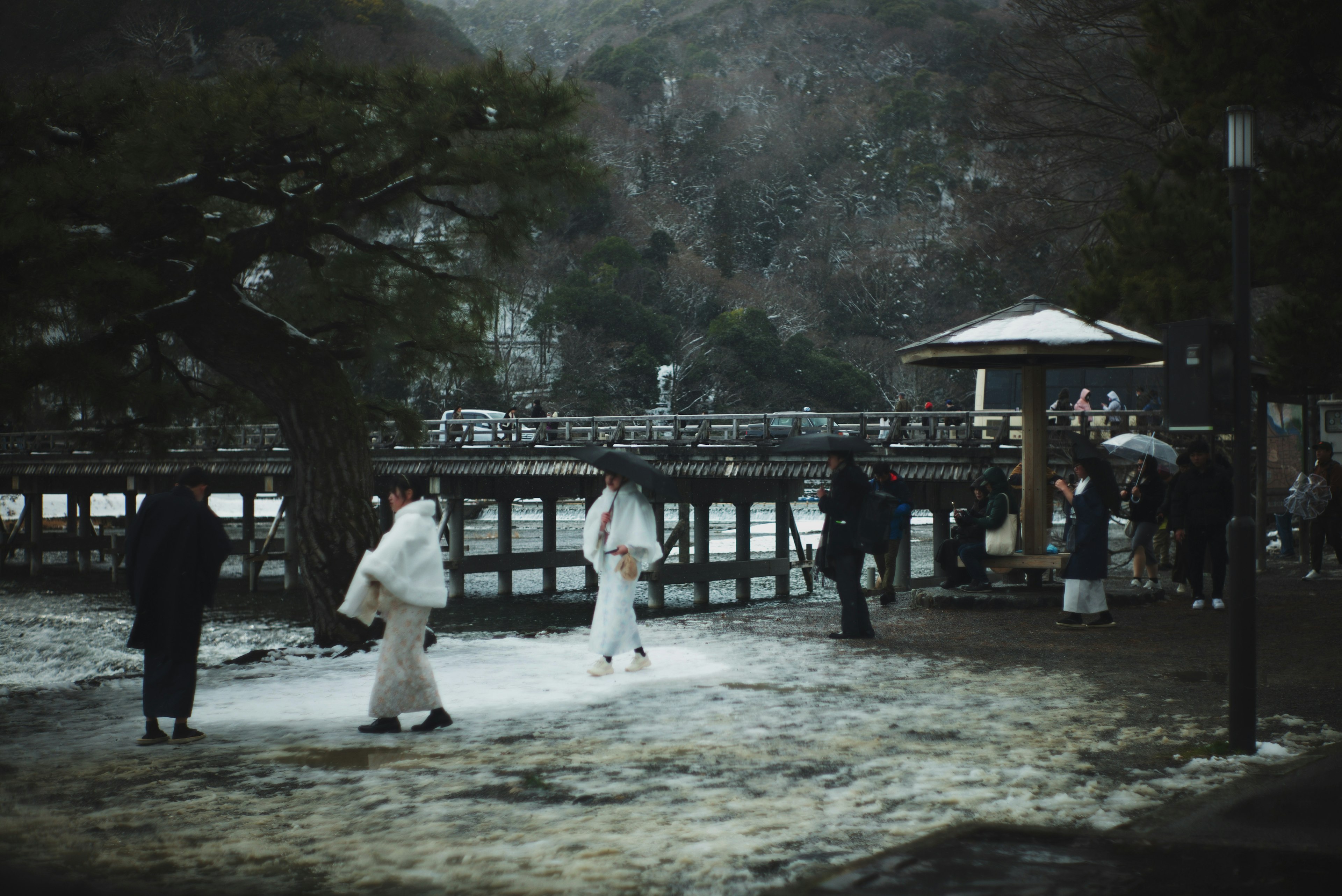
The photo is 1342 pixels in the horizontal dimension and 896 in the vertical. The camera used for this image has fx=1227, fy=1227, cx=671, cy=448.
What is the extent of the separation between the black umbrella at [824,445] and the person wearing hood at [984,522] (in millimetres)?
1757

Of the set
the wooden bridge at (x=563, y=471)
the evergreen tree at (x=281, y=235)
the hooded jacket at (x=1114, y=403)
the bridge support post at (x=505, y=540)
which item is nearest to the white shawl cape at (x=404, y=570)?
the evergreen tree at (x=281, y=235)

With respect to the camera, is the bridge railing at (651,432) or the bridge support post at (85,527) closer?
the bridge railing at (651,432)

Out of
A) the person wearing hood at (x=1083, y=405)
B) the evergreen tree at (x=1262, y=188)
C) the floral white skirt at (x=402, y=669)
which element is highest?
the evergreen tree at (x=1262, y=188)

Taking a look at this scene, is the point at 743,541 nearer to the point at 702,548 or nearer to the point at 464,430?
the point at 702,548

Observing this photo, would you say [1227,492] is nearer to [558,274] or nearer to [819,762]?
[819,762]

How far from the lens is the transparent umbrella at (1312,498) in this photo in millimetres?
13992

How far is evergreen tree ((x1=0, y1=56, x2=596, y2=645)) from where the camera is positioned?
964cm

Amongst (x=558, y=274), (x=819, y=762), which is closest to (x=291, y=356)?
(x=819, y=762)

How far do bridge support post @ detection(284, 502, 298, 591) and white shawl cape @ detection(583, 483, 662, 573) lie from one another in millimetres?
18413

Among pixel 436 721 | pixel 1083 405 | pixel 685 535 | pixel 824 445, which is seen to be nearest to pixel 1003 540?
pixel 824 445

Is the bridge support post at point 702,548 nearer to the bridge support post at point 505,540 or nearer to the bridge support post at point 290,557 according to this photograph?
the bridge support post at point 505,540

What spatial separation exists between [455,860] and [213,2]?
2340 inches

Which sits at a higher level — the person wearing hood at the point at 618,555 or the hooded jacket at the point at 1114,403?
the hooded jacket at the point at 1114,403

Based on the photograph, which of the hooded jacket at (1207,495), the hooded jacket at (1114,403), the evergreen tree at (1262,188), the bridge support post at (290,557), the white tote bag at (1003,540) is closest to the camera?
the evergreen tree at (1262,188)
